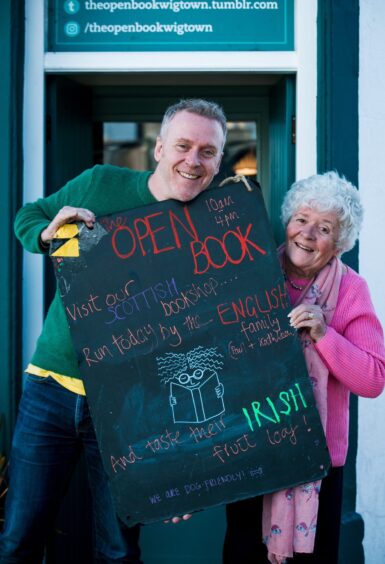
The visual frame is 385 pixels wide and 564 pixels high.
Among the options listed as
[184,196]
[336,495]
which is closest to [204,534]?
[336,495]

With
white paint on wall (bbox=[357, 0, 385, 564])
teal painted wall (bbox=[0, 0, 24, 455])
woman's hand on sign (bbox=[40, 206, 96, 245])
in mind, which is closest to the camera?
woman's hand on sign (bbox=[40, 206, 96, 245])

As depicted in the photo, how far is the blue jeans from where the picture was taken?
2.47 metres

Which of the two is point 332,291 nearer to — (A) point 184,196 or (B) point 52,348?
(A) point 184,196

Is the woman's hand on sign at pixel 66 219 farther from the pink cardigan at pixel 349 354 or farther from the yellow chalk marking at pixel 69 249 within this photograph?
the pink cardigan at pixel 349 354

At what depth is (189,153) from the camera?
7.75ft

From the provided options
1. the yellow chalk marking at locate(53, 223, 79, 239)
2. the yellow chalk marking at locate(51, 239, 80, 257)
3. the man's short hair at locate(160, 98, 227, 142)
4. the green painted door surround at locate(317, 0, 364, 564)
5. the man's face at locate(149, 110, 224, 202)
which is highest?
the green painted door surround at locate(317, 0, 364, 564)

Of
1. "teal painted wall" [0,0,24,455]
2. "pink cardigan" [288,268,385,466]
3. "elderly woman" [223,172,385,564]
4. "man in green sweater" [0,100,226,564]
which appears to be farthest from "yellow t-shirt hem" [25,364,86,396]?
"teal painted wall" [0,0,24,455]

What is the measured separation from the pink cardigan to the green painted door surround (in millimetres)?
1003

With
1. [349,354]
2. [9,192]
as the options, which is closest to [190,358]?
[349,354]

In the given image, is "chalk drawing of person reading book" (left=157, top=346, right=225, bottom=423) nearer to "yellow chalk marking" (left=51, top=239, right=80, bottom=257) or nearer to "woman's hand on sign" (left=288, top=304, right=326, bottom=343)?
"woman's hand on sign" (left=288, top=304, right=326, bottom=343)

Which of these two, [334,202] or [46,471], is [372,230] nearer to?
[334,202]

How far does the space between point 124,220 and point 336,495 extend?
1269 millimetres

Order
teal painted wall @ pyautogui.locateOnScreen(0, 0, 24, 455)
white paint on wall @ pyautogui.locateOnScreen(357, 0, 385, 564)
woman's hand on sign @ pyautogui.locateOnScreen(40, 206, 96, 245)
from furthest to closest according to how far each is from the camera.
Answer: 1. white paint on wall @ pyautogui.locateOnScreen(357, 0, 385, 564)
2. teal painted wall @ pyautogui.locateOnScreen(0, 0, 24, 455)
3. woman's hand on sign @ pyautogui.locateOnScreen(40, 206, 96, 245)

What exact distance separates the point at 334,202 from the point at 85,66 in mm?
1609
